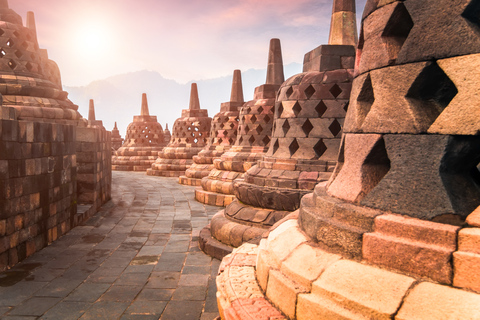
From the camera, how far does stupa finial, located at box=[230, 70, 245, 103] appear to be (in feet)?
41.0

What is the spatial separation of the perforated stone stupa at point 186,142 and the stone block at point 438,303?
1368 cm

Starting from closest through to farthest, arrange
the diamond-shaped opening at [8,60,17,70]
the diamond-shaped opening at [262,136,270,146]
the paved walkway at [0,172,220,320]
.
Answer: the paved walkway at [0,172,220,320], the diamond-shaped opening at [8,60,17,70], the diamond-shaped opening at [262,136,270,146]

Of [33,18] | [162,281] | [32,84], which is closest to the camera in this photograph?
[162,281]

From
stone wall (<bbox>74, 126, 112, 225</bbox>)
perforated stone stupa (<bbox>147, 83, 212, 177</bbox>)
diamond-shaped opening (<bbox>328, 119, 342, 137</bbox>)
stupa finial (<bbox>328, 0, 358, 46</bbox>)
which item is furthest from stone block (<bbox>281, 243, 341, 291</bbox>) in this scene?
perforated stone stupa (<bbox>147, 83, 212, 177</bbox>)

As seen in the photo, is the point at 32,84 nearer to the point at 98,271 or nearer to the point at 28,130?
the point at 28,130

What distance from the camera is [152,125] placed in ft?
60.5

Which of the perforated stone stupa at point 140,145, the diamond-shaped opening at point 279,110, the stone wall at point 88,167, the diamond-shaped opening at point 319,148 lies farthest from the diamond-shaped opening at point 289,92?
the perforated stone stupa at point 140,145

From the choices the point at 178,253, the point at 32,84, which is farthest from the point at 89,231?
the point at 32,84

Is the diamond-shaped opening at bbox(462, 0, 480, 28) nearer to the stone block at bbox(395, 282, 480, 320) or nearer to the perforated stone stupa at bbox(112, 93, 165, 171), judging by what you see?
the stone block at bbox(395, 282, 480, 320)

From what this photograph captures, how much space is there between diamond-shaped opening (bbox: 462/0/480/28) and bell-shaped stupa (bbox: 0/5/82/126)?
7006 mm

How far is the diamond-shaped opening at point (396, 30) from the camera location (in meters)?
1.93

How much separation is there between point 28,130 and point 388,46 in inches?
178

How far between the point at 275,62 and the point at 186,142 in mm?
7385

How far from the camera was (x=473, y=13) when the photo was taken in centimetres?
163
